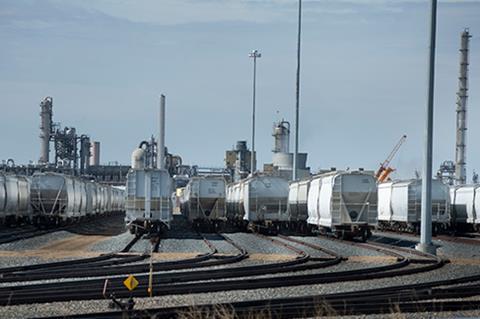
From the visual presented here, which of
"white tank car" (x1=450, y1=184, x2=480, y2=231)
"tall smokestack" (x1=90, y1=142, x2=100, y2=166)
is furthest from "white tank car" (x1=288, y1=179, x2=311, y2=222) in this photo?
"tall smokestack" (x1=90, y1=142, x2=100, y2=166)

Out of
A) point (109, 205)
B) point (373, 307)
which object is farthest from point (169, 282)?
point (109, 205)

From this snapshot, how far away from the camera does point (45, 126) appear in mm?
93312

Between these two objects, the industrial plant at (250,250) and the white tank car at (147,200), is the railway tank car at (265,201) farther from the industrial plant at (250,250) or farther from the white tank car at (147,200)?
the white tank car at (147,200)

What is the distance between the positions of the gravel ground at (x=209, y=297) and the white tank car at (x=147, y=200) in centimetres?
1937

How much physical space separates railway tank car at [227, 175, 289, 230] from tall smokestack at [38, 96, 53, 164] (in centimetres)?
5237

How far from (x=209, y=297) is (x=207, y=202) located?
29.6 m

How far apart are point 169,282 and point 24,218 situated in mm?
35835

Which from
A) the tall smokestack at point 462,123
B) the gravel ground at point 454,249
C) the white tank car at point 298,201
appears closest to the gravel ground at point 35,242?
the white tank car at point 298,201

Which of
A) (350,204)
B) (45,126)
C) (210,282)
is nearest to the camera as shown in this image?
(210,282)

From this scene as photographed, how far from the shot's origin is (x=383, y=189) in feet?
166

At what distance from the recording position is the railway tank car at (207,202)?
45312mm

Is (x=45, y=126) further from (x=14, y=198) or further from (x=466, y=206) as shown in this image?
(x=466, y=206)

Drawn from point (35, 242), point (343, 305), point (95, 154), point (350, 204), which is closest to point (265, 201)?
point (350, 204)

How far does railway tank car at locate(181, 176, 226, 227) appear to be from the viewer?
45.3 meters
